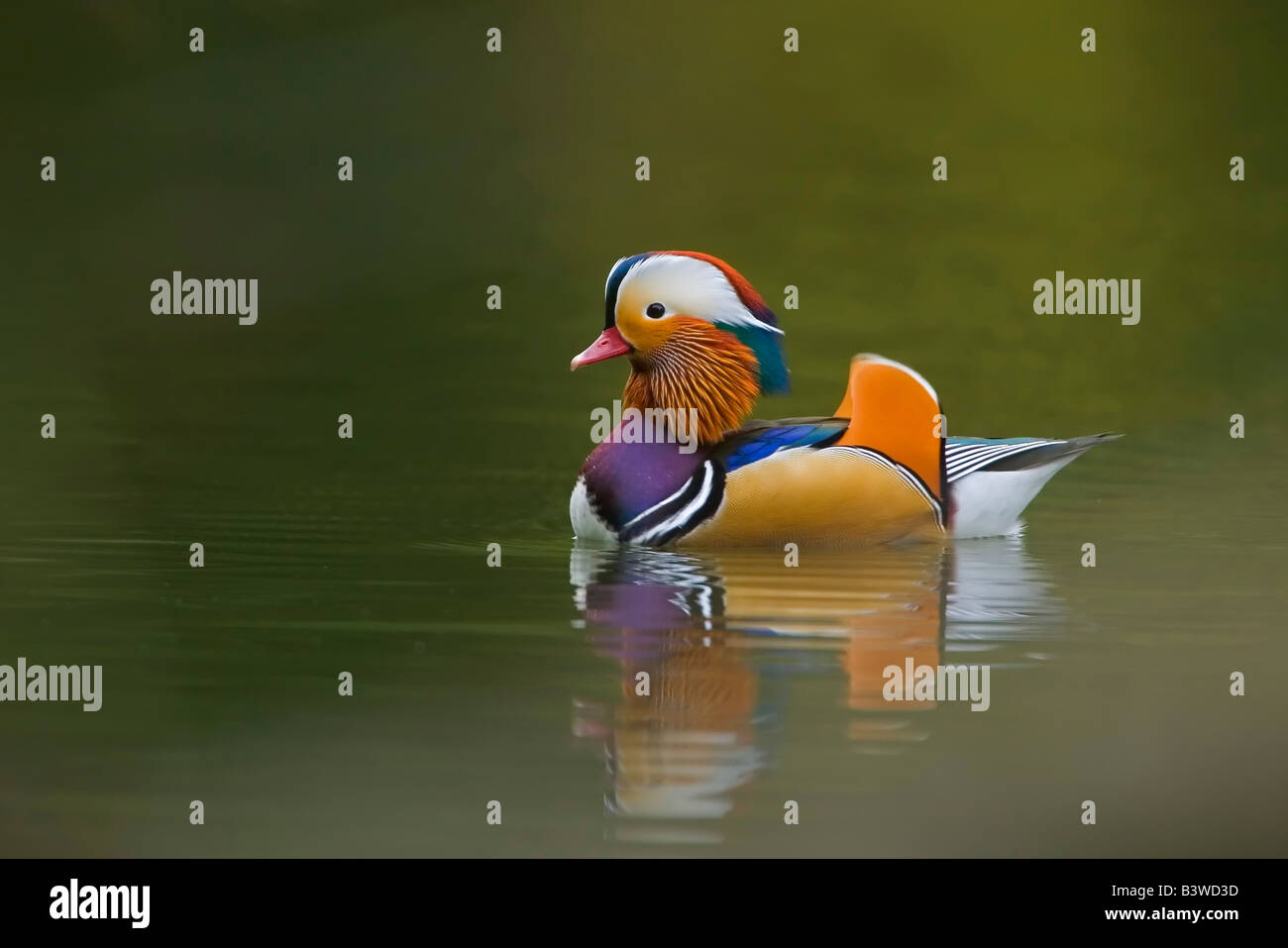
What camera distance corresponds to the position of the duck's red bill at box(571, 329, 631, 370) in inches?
344

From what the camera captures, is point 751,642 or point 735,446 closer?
point 751,642

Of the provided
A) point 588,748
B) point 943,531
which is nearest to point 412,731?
point 588,748

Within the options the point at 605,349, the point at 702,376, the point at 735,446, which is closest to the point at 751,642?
the point at 735,446

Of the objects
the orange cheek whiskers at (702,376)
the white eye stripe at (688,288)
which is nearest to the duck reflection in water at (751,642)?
the orange cheek whiskers at (702,376)

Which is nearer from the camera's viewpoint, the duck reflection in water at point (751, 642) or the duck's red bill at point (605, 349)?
the duck reflection in water at point (751, 642)

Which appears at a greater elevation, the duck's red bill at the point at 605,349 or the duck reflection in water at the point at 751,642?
the duck's red bill at the point at 605,349

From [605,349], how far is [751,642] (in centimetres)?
217

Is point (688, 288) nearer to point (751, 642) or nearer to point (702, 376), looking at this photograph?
point (702, 376)

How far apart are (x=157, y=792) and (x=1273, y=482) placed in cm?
709

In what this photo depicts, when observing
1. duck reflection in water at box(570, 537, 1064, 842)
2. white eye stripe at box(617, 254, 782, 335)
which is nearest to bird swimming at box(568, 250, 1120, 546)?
white eye stripe at box(617, 254, 782, 335)

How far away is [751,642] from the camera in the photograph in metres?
6.95

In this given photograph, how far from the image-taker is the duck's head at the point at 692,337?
8.74 meters

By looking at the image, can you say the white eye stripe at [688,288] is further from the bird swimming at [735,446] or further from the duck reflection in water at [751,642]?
the duck reflection in water at [751,642]

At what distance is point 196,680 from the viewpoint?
654cm
